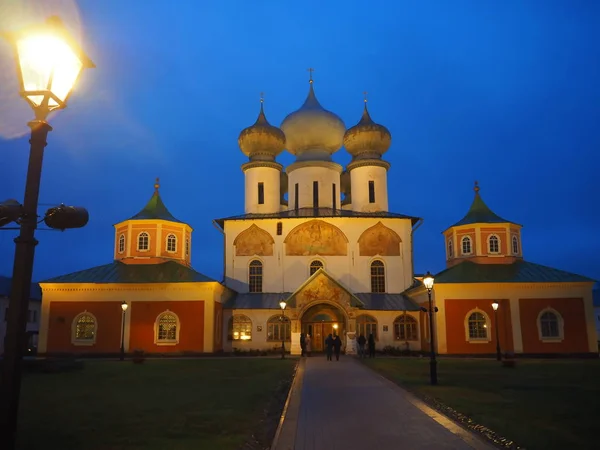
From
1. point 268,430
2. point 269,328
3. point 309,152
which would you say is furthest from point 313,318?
point 268,430

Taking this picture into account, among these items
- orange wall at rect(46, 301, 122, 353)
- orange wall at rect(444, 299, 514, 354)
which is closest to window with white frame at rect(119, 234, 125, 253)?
orange wall at rect(46, 301, 122, 353)

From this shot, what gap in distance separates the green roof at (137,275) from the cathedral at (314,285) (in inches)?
4.9

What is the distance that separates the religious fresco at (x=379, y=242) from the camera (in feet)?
124

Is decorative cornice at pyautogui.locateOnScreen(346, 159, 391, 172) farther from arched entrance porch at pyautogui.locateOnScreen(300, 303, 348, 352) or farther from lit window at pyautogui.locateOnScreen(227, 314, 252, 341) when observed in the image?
lit window at pyautogui.locateOnScreen(227, 314, 252, 341)

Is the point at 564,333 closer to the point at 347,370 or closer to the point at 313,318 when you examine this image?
the point at 313,318

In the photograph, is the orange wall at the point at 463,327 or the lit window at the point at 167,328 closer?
the orange wall at the point at 463,327

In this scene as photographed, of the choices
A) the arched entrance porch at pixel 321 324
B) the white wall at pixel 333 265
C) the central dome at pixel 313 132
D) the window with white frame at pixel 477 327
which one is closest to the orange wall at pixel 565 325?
the window with white frame at pixel 477 327

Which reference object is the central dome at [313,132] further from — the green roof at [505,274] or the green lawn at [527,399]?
the green lawn at [527,399]

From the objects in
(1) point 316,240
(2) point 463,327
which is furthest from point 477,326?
(1) point 316,240

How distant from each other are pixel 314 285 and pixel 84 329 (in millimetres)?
14546

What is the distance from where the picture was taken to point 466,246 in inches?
1481

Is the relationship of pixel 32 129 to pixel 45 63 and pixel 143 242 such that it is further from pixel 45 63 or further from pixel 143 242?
pixel 143 242

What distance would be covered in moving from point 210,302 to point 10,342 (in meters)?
28.8

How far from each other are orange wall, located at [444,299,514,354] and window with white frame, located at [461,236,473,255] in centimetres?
485
